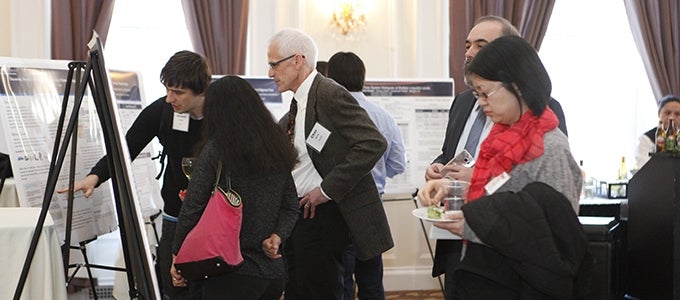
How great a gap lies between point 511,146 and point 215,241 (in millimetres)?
1022

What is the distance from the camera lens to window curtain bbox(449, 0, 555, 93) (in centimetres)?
593

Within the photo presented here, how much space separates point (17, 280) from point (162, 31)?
140 inches

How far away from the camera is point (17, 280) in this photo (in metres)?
2.61

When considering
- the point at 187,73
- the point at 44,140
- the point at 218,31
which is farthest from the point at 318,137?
the point at 218,31

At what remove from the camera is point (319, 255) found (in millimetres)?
3100

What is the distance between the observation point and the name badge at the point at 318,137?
3.07 metres

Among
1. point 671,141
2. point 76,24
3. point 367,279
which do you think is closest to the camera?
point 367,279

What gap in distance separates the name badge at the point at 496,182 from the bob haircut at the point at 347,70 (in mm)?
2159

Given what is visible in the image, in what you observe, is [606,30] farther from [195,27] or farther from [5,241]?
[5,241]

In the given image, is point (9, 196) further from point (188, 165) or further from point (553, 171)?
point (553, 171)

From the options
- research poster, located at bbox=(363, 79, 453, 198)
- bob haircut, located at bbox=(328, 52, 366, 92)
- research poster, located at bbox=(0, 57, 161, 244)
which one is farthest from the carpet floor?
research poster, located at bbox=(0, 57, 161, 244)

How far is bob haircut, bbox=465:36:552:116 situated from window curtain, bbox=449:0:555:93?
13.0 feet

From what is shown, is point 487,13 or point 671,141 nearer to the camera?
point 671,141

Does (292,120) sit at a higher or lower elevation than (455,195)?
higher
